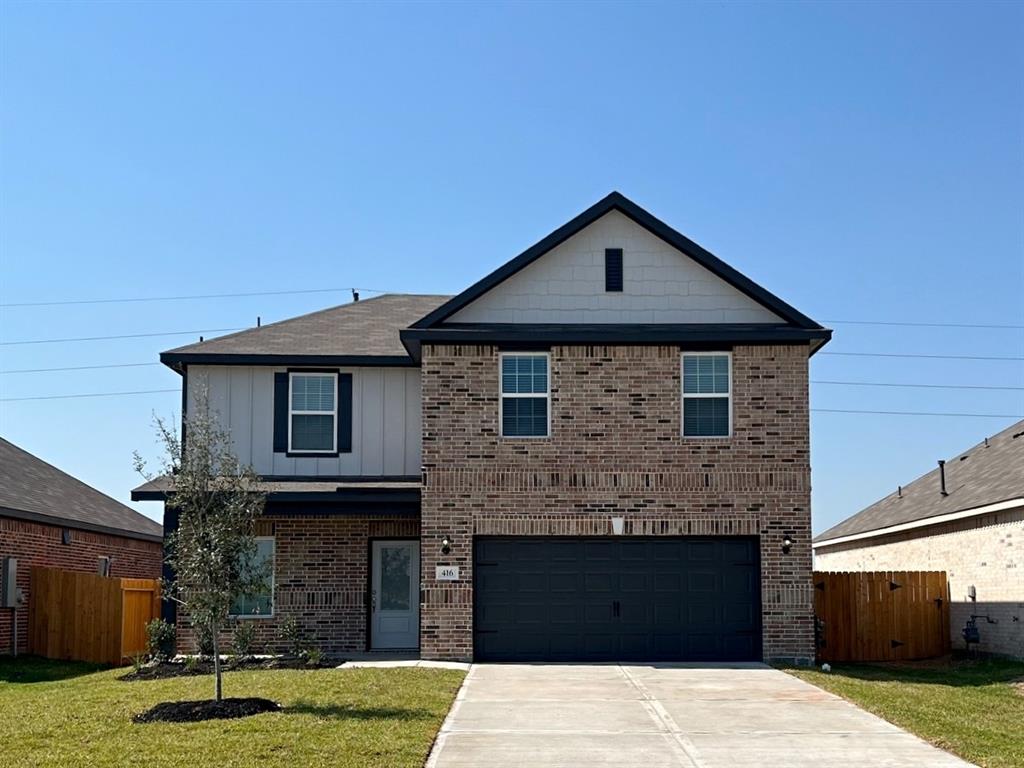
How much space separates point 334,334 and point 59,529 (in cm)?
748

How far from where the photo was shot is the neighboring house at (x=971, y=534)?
2155cm

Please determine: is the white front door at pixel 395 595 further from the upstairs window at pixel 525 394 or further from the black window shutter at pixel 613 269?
the black window shutter at pixel 613 269

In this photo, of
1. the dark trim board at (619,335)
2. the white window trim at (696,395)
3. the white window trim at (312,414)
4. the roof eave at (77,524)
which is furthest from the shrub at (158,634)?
the white window trim at (696,395)

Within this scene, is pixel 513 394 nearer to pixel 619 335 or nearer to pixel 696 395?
pixel 619 335

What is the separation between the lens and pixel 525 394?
68.1ft

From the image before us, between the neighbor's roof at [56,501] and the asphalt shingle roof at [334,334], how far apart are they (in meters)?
4.82

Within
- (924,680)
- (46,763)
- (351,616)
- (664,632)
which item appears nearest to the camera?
(46,763)

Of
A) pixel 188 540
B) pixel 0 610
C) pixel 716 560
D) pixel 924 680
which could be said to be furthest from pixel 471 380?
pixel 0 610

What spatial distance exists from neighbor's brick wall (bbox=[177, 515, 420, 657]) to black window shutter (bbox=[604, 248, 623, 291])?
5.49 meters

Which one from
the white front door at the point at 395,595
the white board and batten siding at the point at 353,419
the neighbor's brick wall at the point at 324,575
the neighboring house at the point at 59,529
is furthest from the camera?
the neighboring house at the point at 59,529

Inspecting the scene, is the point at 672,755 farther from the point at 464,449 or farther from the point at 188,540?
the point at 464,449

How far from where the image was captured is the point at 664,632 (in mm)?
20531

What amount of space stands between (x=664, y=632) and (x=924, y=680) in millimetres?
4070

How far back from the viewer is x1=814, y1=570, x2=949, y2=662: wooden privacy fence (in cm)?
2252
